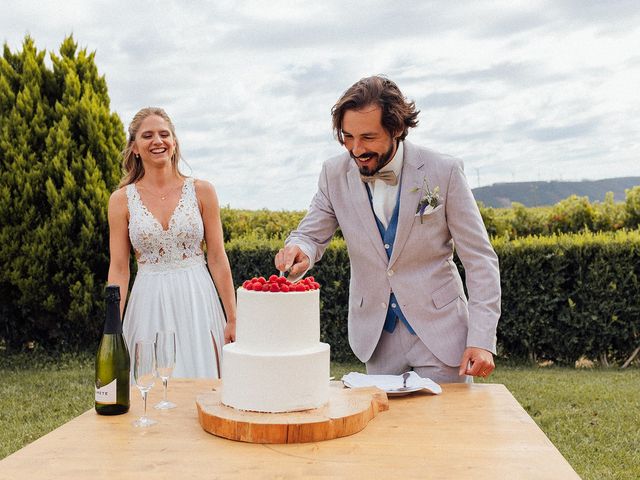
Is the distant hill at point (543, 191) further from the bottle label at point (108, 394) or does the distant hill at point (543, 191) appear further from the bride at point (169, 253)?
the bottle label at point (108, 394)

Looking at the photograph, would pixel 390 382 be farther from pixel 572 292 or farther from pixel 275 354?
pixel 572 292

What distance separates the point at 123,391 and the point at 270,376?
0.66m

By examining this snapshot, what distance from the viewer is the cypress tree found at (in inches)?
347

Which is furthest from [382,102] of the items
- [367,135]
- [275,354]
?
[275,354]

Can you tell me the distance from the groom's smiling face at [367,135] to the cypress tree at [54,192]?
20.3ft

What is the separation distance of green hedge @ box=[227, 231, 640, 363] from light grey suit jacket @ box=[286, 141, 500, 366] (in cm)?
550

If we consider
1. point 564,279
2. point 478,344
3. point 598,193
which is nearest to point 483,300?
point 478,344

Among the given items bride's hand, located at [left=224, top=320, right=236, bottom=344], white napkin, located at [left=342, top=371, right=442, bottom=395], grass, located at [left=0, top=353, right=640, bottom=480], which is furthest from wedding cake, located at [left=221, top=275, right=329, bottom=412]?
grass, located at [left=0, top=353, right=640, bottom=480]

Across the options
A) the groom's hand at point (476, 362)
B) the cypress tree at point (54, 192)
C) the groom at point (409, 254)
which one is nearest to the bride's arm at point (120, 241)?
the groom at point (409, 254)

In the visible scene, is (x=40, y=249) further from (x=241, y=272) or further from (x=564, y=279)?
(x=564, y=279)

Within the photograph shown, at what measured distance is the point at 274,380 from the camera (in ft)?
8.66

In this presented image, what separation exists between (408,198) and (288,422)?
135 centimetres

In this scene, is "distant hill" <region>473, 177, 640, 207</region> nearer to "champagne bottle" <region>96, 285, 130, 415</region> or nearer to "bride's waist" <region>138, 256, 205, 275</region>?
"bride's waist" <region>138, 256, 205, 275</region>

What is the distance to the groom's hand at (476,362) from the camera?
321 cm
